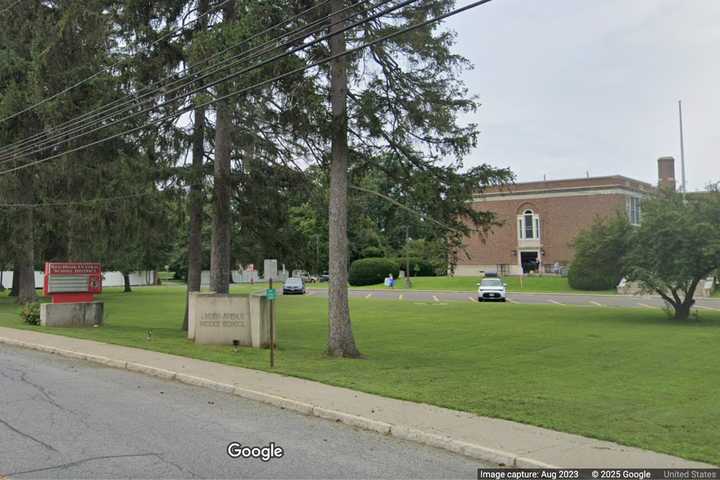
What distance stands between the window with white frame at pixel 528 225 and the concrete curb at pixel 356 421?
6563cm

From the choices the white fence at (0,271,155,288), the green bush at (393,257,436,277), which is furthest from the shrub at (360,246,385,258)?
the white fence at (0,271,155,288)

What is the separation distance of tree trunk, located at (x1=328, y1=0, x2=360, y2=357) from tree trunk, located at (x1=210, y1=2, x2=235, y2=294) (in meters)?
5.42

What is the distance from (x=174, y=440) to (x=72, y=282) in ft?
58.7

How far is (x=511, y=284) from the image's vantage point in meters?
61.2

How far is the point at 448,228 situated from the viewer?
608 inches

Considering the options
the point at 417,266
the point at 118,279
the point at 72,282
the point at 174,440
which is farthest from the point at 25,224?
the point at 118,279

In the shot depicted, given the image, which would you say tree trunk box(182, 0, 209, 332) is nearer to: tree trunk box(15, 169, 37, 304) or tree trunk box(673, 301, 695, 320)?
tree trunk box(15, 169, 37, 304)

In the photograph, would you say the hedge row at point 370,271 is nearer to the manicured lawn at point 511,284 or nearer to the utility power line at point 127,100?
the manicured lawn at point 511,284

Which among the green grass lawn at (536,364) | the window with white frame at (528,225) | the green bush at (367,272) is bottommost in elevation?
the green grass lawn at (536,364)

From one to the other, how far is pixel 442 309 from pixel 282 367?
20.7 meters

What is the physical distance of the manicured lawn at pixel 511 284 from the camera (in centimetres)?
5667

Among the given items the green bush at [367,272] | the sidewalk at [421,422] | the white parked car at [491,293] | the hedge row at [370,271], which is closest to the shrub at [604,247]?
the white parked car at [491,293]

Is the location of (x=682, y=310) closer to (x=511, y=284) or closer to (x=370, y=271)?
(x=511, y=284)

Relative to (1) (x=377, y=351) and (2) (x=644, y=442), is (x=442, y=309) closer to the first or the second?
(1) (x=377, y=351)
